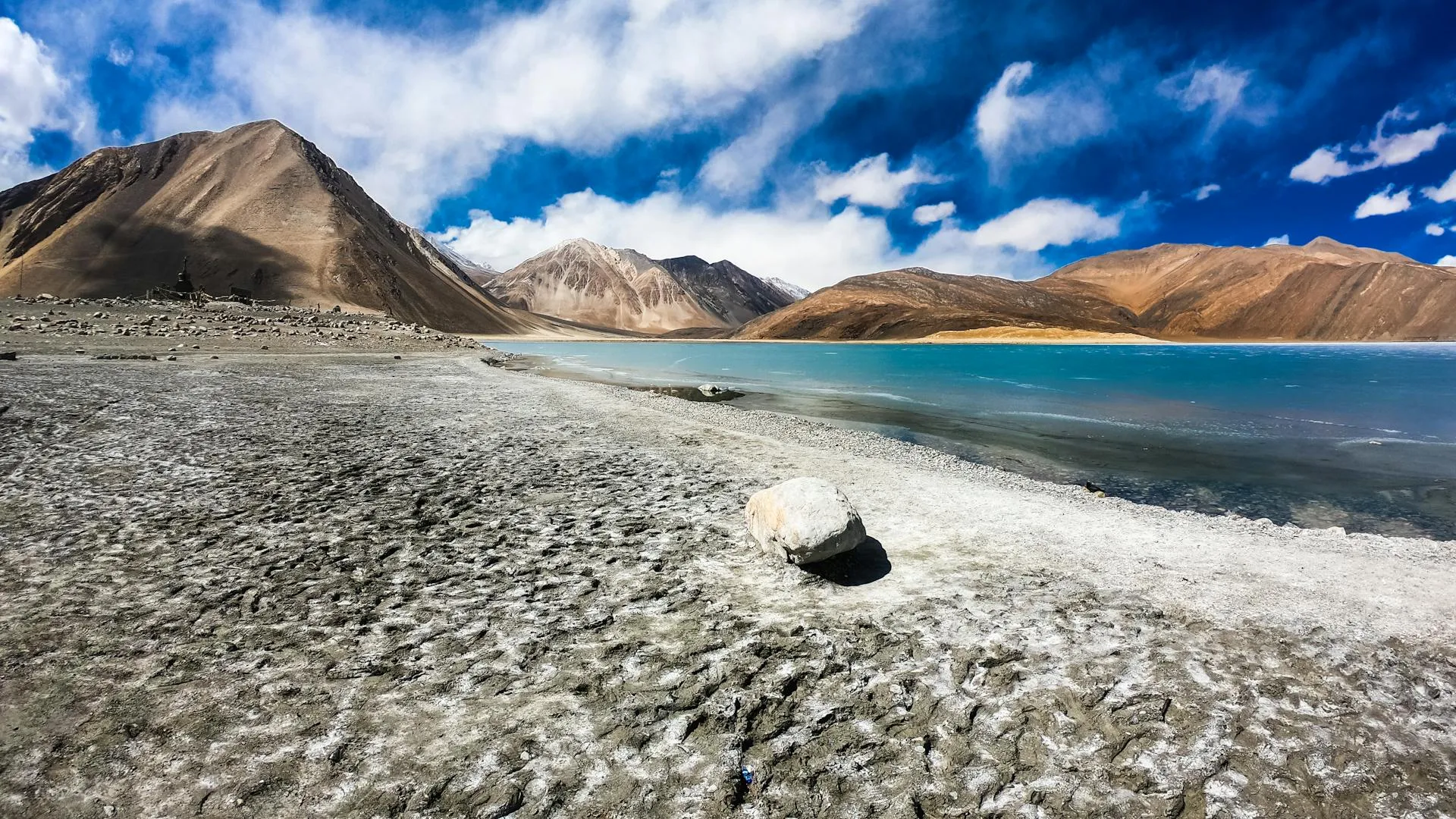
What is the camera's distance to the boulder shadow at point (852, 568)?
262 inches

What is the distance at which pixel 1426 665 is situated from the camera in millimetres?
5090

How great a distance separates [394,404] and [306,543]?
12.2 m

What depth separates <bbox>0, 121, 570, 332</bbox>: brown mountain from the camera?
112 m

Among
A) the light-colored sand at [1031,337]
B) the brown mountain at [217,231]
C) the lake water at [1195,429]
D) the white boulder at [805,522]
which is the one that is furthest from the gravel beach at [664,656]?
the light-colored sand at [1031,337]

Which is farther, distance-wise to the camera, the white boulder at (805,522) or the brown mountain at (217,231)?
the brown mountain at (217,231)

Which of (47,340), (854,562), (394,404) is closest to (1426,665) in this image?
(854,562)

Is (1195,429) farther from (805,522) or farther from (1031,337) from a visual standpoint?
(1031,337)

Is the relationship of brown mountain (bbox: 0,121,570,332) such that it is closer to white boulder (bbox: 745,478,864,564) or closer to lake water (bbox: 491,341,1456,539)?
lake water (bbox: 491,341,1456,539)

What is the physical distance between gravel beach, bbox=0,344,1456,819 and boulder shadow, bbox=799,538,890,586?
0.14 feet

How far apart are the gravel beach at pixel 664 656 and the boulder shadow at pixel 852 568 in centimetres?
4

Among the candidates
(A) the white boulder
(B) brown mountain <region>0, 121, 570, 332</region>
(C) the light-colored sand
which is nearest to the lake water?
(A) the white boulder

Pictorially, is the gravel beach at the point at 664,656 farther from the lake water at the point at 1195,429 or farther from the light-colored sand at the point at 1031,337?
the light-colored sand at the point at 1031,337

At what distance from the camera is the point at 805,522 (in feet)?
22.1

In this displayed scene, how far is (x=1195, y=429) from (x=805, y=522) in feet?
84.7
